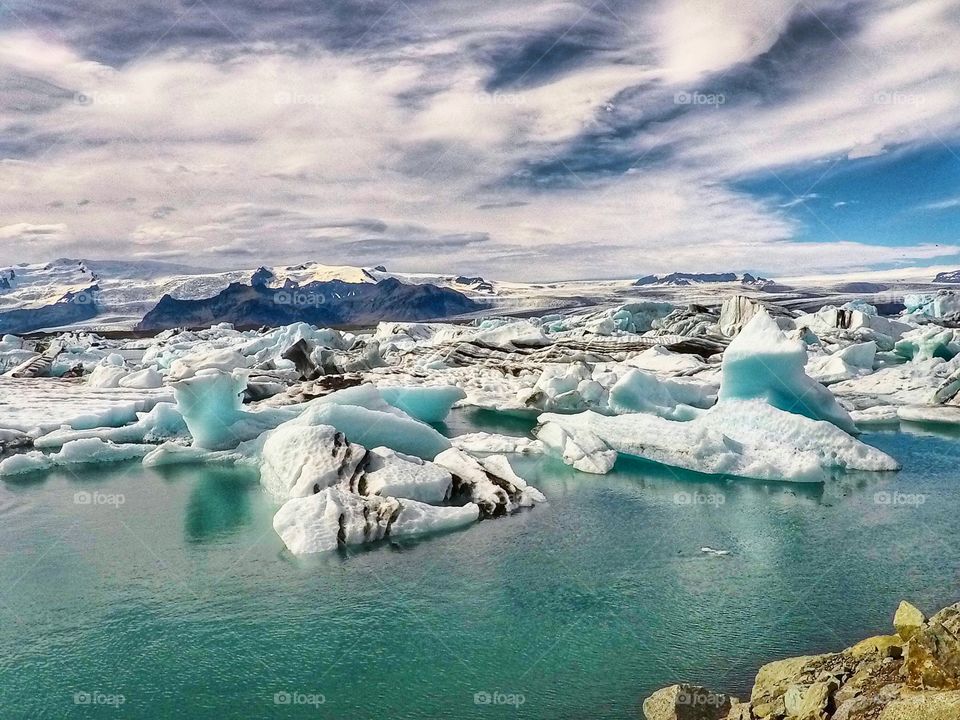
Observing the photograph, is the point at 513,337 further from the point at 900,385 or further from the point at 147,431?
the point at 147,431

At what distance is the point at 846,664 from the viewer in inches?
170

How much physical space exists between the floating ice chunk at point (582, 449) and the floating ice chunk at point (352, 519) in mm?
3712

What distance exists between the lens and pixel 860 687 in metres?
3.91

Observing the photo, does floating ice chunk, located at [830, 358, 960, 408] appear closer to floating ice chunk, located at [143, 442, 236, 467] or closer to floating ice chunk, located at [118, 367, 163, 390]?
floating ice chunk, located at [143, 442, 236, 467]

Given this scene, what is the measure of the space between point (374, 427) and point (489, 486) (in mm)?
2757

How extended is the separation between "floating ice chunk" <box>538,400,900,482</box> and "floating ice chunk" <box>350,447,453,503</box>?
450 centimetres

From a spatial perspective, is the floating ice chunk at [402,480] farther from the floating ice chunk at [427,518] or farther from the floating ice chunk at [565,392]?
the floating ice chunk at [565,392]

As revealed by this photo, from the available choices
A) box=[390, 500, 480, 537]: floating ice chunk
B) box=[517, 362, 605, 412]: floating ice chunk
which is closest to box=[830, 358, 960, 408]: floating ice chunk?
box=[517, 362, 605, 412]: floating ice chunk

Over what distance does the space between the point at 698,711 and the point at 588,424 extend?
9434 mm

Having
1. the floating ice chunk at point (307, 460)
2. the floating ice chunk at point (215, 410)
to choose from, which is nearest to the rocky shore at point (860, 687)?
the floating ice chunk at point (307, 460)

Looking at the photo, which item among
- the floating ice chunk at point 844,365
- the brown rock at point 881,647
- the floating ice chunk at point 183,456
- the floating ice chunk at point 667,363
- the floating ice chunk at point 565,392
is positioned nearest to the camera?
the brown rock at point 881,647

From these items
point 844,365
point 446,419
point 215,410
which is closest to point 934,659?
point 215,410

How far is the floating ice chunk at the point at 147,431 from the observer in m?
14.1

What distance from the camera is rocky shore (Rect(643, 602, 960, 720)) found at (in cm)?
347
